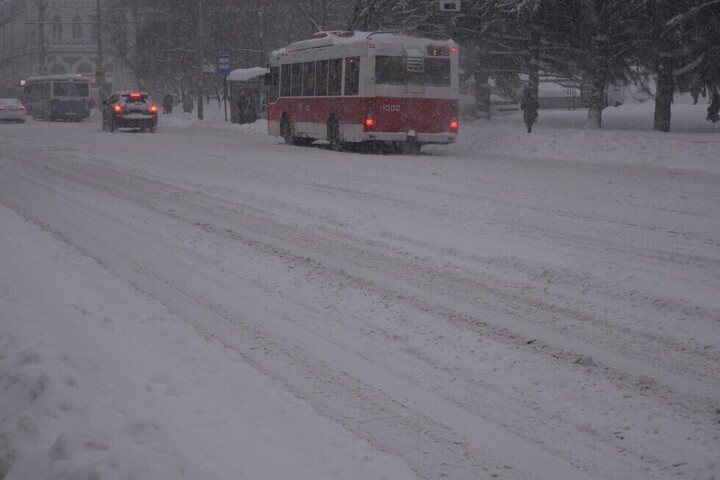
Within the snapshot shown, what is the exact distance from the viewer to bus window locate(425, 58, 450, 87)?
25.5 m

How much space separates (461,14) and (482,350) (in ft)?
Result: 97.8

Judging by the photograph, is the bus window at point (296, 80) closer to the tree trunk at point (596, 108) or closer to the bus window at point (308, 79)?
the bus window at point (308, 79)

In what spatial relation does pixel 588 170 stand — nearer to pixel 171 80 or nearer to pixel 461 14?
pixel 461 14

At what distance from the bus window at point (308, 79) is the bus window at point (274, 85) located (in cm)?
280

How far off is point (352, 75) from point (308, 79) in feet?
11.1

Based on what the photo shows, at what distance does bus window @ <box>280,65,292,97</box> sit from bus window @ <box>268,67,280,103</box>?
0.54 metres

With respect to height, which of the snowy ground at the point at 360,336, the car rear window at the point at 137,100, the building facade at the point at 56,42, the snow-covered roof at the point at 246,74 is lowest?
the snowy ground at the point at 360,336

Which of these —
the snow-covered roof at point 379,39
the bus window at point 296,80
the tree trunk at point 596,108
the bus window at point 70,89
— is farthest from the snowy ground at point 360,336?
the bus window at point 70,89

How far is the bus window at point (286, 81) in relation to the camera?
30.5 meters

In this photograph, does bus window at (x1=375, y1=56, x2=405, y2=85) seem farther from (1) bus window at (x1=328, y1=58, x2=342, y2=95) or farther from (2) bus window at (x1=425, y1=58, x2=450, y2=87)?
(1) bus window at (x1=328, y1=58, x2=342, y2=95)

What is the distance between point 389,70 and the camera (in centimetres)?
2523

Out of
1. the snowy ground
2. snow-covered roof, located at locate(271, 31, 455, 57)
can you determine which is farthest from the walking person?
the snowy ground

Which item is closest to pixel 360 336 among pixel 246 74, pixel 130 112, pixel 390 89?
pixel 390 89

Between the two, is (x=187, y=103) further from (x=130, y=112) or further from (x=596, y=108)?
(x=596, y=108)
